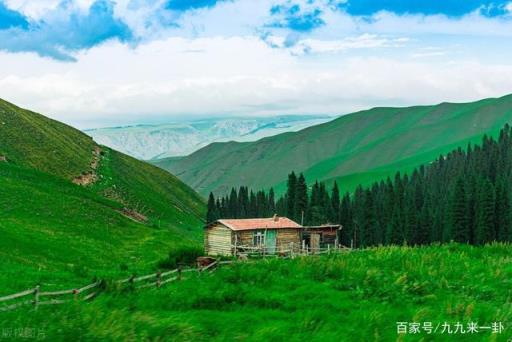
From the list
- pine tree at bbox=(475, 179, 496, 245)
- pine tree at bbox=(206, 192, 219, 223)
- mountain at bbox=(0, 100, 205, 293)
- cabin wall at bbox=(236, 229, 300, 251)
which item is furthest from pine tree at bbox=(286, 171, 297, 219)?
cabin wall at bbox=(236, 229, 300, 251)

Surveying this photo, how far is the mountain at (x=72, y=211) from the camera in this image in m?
40.3

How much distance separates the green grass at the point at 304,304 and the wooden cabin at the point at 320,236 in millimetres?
42426

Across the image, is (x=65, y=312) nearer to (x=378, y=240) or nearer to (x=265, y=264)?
(x=265, y=264)

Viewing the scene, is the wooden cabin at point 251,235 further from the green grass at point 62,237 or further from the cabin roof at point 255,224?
the green grass at point 62,237

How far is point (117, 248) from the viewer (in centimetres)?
6103

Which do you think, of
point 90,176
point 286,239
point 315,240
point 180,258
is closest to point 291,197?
point 90,176

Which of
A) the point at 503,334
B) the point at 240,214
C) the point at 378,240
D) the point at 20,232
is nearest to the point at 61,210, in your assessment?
the point at 20,232

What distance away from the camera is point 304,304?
1948 centimetres

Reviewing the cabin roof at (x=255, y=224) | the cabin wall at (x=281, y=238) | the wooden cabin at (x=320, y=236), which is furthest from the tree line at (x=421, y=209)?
the cabin roof at (x=255, y=224)

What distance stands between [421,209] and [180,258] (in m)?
109

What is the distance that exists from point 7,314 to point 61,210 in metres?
59.1

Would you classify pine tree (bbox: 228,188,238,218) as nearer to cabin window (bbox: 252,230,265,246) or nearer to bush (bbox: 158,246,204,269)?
cabin window (bbox: 252,230,265,246)

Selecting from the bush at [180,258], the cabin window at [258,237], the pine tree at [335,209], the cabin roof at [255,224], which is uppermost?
the pine tree at [335,209]

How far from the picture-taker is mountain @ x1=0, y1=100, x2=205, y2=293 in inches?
1587
